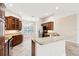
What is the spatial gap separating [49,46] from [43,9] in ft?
2.35

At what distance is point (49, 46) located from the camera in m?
2.20

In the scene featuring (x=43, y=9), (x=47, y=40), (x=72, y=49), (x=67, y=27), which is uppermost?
(x=43, y=9)

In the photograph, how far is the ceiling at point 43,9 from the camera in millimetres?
1991

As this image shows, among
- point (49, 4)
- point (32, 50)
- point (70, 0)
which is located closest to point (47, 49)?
point (32, 50)

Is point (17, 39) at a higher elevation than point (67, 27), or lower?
lower

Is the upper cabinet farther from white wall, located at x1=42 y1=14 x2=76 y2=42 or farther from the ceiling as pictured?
white wall, located at x1=42 y1=14 x2=76 y2=42

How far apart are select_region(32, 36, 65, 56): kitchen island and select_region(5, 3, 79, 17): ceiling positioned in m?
0.48

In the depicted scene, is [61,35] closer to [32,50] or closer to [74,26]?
[74,26]

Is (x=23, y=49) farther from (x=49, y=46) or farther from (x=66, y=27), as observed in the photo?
(x=66, y=27)

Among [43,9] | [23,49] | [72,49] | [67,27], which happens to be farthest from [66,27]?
[23,49]

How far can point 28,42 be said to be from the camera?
85.4 inches

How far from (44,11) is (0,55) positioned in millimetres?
1100

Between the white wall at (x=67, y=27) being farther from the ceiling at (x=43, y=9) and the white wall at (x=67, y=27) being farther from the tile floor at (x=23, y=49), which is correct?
the tile floor at (x=23, y=49)

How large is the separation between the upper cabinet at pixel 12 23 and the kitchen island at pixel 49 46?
0.42 m
